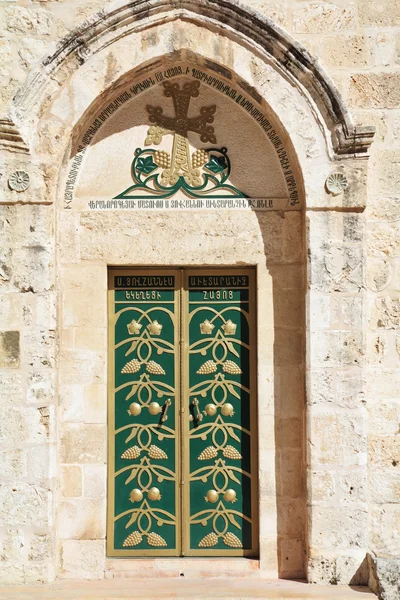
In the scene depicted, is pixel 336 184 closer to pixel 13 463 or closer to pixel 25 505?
pixel 13 463

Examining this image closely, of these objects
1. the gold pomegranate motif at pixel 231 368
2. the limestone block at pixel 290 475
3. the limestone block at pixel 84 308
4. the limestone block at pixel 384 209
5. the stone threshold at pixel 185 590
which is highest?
the limestone block at pixel 384 209

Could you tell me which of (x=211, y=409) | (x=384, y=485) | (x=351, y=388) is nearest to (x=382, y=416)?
(x=351, y=388)

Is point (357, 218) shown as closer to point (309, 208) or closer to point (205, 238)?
point (309, 208)

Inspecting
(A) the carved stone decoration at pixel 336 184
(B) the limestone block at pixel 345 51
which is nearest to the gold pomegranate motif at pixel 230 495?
(A) the carved stone decoration at pixel 336 184

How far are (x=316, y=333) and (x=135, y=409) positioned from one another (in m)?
1.50

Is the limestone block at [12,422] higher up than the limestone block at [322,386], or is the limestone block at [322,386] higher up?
the limestone block at [322,386]

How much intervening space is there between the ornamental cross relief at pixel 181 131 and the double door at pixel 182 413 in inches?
29.5

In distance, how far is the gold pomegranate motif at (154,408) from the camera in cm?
641

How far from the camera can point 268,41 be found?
20.1ft

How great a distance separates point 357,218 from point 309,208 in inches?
14.1

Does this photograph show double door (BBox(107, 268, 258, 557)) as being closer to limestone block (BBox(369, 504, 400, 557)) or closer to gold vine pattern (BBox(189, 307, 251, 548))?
gold vine pattern (BBox(189, 307, 251, 548))

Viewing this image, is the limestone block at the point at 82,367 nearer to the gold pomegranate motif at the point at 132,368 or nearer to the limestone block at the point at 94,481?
the gold pomegranate motif at the point at 132,368

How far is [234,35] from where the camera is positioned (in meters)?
6.17

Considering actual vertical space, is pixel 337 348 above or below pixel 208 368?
above
